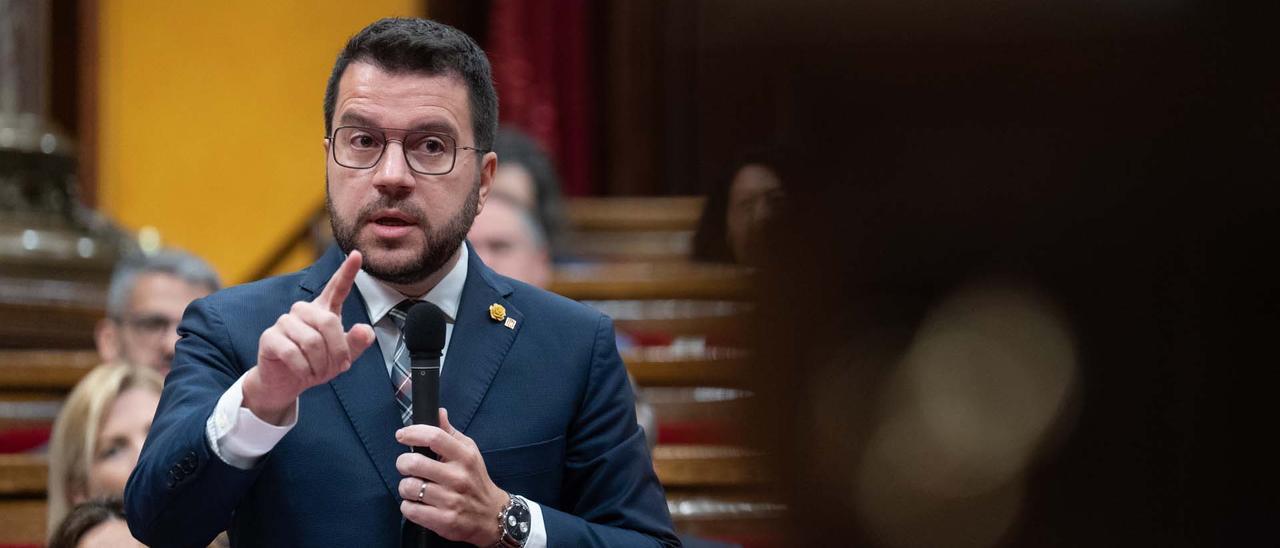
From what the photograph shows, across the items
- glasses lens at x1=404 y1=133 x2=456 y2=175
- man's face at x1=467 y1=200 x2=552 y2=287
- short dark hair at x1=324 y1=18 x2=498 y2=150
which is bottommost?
man's face at x1=467 y1=200 x2=552 y2=287

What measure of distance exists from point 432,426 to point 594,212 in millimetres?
3815

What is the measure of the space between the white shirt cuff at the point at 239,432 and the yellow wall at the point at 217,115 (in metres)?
4.70

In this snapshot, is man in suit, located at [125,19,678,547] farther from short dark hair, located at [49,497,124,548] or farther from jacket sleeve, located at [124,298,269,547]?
short dark hair, located at [49,497,124,548]

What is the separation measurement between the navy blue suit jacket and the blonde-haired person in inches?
40.9

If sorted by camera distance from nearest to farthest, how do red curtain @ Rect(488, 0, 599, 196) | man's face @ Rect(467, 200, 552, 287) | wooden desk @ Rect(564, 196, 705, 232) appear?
man's face @ Rect(467, 200, 552, 287) → wooden desk @ Rect(564, 196, 705, 232) → red curtain @ Rect(488, 0, 599, 196)

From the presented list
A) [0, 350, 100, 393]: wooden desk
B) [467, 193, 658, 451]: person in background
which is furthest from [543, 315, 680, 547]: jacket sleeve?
[0, 350, 100, 393]: wooden desk

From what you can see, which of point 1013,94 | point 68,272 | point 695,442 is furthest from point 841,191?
point 68,272

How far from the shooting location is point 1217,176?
240 millimetres

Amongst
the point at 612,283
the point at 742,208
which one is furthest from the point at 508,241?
the point at 742,208

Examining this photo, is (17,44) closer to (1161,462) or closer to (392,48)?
(392,48)

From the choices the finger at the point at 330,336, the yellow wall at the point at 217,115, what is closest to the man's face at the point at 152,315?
the finger at the point at 330,336

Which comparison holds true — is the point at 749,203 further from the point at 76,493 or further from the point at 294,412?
the point at 76,493

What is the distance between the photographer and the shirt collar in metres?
0.96

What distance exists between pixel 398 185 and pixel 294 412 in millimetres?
138
